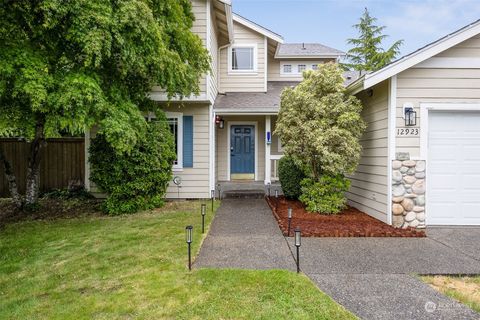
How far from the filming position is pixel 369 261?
4.16 meters

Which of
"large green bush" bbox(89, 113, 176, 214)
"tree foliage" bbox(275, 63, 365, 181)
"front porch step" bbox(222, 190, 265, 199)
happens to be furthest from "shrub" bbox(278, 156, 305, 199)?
"large green bush" bbox(89, 113, 176, 214)

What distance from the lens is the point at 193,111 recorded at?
29.0 feet

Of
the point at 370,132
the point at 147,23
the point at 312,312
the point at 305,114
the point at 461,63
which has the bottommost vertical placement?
the point at 312,312

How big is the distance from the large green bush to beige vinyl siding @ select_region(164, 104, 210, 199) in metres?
1.39

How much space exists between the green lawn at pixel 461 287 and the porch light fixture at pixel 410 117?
305 cm

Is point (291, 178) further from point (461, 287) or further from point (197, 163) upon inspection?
point (461, 287)

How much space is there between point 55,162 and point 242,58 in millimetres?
7939

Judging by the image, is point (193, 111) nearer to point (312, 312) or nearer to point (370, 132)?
point (370, 132)

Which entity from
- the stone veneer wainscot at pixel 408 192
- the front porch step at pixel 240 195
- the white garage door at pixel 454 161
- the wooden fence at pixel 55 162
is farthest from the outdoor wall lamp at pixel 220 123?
the white garage door at pixel 454 161

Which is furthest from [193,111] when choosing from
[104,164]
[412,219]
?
[412,219]

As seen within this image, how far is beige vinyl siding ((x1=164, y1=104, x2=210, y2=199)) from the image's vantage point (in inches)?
349

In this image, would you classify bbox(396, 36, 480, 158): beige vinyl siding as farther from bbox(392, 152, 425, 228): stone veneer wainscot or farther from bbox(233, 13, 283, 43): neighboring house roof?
bbox(233, 13, 283, 43): neighboring house roof

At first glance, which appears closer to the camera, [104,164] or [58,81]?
[58,81]

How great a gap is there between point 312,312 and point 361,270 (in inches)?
53.6
